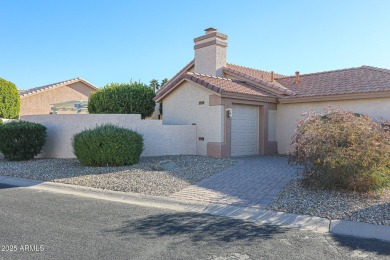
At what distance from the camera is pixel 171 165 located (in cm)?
1088

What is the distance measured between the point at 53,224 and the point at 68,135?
9138mm

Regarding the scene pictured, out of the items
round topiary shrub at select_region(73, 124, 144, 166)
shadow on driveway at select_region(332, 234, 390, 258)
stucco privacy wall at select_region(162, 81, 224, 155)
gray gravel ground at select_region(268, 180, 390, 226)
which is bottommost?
shadow on driveway at select_region(332, 234, 390, 258)

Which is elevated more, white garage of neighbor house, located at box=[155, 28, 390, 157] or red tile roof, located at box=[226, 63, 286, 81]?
red tile roof, located at box=[226, 63, 286, 81]

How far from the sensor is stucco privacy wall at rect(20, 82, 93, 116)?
2790 cm

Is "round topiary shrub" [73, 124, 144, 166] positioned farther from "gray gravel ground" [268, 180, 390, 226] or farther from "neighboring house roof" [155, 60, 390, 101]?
"gray gravel ground" [268, 180, 390, 226]

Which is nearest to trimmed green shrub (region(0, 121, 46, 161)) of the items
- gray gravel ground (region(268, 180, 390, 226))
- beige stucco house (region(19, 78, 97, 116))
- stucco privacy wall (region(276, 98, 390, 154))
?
gray gravel ground (region(268, 180, 390, 226))

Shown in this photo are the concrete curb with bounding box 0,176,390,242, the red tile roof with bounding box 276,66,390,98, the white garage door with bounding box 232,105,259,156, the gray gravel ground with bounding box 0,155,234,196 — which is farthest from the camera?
the white garage door with bounding box 232,105,259,156

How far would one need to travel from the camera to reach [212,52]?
18.1 metres

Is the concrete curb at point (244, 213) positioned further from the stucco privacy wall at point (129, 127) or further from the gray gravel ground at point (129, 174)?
the stucco privacy wall at point (129, 127)

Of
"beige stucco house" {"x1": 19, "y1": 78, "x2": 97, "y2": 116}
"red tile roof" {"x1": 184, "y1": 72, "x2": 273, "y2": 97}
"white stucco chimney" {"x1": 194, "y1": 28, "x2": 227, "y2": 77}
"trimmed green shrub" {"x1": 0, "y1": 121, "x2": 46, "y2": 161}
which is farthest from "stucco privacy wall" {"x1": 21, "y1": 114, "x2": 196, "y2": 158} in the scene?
"beige stucco house" {"x1": 19, "y1": 78, "x2": 97, "y2": 116}

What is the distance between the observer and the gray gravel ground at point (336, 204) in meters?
5.97

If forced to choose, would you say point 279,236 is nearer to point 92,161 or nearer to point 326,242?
point 326,242

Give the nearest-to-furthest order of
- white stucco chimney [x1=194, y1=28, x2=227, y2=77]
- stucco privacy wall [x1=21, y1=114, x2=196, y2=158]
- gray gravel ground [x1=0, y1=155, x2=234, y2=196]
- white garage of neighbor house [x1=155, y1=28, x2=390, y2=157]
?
gray gravel ground [x1=0, y1=155, x2=234, y2=196], white garage of neighbor house [x1=155, y1=28, x2=390, y2=157], stucco privacy wall [x1=21, y1=114, x2=196, y2=158], white stucco chimney [x1=194, y1=28, x2=227, y2=77]

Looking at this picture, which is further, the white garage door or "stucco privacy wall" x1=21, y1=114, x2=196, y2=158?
the white garage door
